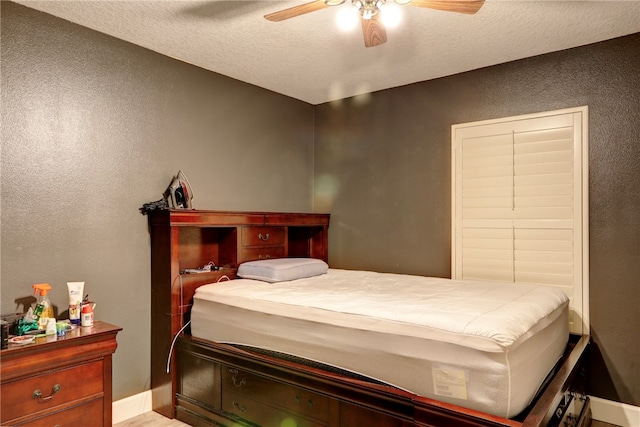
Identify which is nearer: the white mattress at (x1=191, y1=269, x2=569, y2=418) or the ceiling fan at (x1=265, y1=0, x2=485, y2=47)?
the white mattress at (x1=191, y1=269, x2=569, y2=418)

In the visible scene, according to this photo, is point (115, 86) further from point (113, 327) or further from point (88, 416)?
point (88, 416)

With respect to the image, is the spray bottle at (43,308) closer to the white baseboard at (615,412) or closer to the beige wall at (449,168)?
the beige wall at (449,168)

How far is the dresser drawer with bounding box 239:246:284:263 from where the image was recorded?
11.0 feet

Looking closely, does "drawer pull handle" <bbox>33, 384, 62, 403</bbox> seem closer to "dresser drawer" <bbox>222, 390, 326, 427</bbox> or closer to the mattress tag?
"dresser drawer" <bbox>222, 390, 326, 427</bbox>

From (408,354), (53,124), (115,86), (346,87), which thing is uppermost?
(346,87)

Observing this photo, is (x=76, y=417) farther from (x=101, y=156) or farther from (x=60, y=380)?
(x=101, y=156)

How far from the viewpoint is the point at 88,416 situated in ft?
7.51

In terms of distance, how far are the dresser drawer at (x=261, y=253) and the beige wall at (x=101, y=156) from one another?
47 centimetres

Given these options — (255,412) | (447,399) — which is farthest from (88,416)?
(447,399)

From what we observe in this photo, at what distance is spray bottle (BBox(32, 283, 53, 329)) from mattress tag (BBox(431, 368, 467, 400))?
198 centimetres

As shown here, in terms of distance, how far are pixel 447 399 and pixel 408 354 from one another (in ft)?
0.76

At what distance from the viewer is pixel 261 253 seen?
3.51 meters

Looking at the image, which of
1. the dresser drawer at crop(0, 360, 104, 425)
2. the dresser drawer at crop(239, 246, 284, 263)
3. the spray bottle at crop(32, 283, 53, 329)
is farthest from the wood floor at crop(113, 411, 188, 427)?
the dresser drawer at crop(239, 246, 284, 263)

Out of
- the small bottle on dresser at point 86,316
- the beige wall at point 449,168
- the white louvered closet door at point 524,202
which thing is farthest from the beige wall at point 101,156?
the white louvered closet door at point 524,202
